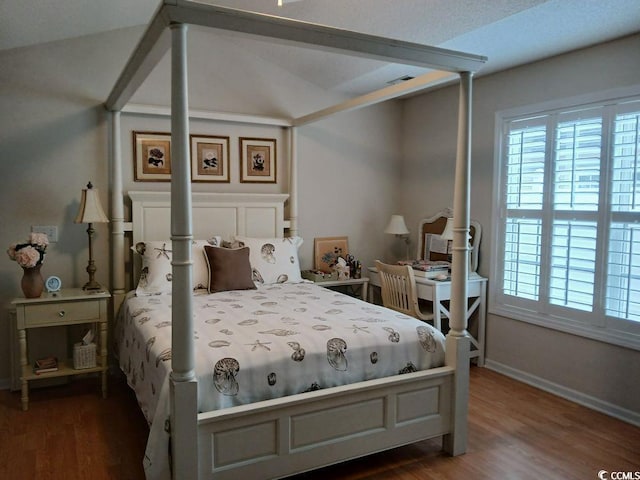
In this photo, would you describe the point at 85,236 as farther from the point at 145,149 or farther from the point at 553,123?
the point at 553,123

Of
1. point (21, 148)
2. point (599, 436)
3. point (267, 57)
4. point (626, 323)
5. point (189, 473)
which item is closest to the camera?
point (189, 473)

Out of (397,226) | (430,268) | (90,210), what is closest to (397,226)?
(397,226)

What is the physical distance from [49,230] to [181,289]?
2150 mm

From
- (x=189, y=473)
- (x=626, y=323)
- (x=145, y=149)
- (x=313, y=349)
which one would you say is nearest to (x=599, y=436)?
(x=626, y=323)

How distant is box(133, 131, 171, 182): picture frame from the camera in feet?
12.8

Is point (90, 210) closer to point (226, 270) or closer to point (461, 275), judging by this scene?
point (226, 270)

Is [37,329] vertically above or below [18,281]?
below

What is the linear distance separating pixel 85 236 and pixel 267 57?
212 cm

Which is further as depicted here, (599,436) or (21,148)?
(21,148)

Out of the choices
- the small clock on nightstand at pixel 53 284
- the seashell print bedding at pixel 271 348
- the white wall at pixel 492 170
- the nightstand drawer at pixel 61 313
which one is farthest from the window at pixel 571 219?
the small clock on nightstand at pixel 53 284

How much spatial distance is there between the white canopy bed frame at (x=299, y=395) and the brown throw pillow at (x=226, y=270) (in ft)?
4.08

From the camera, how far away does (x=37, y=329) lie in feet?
11.8

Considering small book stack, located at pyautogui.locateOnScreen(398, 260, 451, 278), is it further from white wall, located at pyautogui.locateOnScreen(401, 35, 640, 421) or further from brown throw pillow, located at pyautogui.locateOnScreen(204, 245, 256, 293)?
A: brown throw pillow, located at pyautogui.locateOnScreen(204, 245, 256, 293)

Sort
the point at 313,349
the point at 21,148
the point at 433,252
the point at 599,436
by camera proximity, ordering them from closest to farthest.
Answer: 1. the point at 313,349
2. the point at 599,436
3. the point at 21,148
4. the point at 433,252
